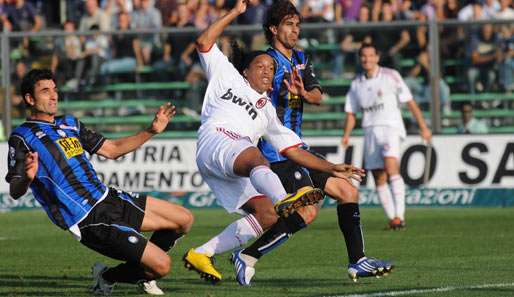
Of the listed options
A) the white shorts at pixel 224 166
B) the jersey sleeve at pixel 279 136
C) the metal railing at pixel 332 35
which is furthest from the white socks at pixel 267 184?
the metal railing at pixel 332 35

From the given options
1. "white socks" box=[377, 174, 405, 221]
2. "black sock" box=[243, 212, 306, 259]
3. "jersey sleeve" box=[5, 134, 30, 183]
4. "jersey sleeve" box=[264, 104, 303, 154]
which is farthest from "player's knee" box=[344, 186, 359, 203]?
"white socks" box=[377, 174, 405, 221]

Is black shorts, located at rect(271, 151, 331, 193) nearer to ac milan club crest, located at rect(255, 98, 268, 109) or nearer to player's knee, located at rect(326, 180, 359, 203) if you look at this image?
player's knee, located at rect(326, 180, 359, 203)

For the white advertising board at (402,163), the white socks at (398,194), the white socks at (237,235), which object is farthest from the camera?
the white advertising board at (402,163)

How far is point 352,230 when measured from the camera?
10.2 meters

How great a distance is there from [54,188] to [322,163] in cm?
223

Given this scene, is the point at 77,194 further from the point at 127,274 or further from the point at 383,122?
the point at 383,122

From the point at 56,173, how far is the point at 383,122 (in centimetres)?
857

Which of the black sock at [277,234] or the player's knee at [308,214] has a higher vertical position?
the player's knee at [308,214]

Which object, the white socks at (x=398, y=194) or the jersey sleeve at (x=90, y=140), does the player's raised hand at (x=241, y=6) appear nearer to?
the jersey sleeve at (x=90, y=140)

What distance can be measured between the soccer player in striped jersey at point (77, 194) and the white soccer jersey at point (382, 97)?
7858 millimetres

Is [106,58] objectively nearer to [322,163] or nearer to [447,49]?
[447,49]

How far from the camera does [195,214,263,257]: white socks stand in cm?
987

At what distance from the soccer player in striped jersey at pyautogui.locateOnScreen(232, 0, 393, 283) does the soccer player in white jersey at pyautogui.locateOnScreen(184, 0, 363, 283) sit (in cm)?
26

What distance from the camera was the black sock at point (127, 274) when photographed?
9516 millimetres
